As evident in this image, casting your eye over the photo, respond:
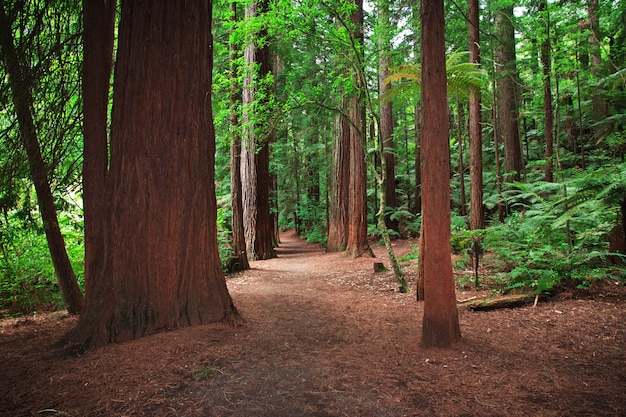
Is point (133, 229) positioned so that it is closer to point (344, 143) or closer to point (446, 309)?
point (446, 309)

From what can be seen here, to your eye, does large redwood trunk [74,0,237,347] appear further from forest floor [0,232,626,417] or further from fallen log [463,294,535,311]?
fallen log [463,294,535,311]

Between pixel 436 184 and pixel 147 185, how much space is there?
338cm

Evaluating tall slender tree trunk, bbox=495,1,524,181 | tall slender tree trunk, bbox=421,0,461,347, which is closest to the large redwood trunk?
tall slender tree trunk, bbox=421,0,461,347

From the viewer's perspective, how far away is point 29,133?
4.54 metres

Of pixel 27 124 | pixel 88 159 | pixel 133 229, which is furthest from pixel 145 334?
pixel 27 124

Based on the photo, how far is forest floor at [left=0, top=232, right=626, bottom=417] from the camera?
275 cm

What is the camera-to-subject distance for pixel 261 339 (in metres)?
4.16

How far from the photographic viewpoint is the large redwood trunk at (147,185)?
13.3ft

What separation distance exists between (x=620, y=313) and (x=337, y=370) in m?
3.83

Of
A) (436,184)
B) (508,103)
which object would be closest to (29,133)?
(436,184)

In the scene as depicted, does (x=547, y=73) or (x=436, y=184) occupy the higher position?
(x=547, y=73)

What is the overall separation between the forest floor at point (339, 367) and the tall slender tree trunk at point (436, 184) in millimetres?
369

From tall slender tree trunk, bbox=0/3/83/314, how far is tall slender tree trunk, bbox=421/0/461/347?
4.79 metres

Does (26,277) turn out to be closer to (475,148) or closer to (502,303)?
(502,303)
